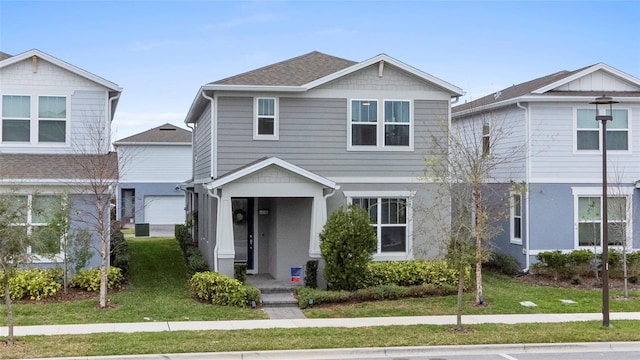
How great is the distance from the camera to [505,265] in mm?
22625

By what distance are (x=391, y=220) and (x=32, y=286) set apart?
10192mm

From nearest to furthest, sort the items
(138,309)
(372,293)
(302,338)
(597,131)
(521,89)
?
(302,338), (138,309), (372,293), (597,131), (521,89)

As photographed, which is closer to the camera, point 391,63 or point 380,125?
point 391,63

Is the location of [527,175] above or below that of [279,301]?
above

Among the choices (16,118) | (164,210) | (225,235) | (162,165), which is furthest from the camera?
(164,210)

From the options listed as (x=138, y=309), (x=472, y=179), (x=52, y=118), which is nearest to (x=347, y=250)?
(x=472, y=179)

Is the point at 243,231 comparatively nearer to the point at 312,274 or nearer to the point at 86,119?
the point at 312,274

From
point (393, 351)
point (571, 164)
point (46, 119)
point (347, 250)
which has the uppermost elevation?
point (46, 119)

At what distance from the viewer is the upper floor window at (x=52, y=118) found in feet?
63.7

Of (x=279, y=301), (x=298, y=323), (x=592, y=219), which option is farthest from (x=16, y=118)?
(x=592, y=219)

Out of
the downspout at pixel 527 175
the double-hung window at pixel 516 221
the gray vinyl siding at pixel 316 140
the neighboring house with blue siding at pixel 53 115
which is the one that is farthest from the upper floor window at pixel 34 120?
the double-hung window at pixel 516 221

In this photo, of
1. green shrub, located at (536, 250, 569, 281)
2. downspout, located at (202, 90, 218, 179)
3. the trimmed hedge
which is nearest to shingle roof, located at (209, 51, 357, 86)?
downspout, located at (202, 90, 218, 179)

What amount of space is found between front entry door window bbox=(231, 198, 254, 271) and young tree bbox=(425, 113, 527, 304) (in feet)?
18.6

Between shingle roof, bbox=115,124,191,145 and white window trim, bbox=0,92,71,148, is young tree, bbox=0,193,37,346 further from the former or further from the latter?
shingle roof, bbox=115,124,191,145
